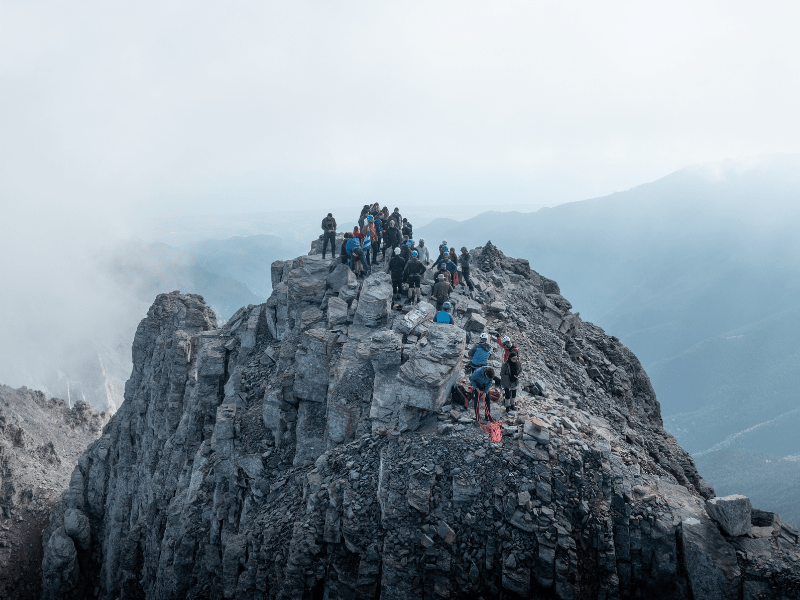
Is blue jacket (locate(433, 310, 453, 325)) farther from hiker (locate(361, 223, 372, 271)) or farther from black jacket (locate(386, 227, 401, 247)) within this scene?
black jacket (locate(386, 227, 401, 247))

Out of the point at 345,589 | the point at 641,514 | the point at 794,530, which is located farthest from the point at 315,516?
the point at 794,530

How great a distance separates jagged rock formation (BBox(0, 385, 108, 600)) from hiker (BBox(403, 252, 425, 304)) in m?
51.6

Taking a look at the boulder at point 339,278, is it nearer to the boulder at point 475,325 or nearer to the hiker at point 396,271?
the hiker at point 396,271

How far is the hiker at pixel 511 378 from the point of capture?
1758 cm

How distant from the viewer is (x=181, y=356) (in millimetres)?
39250

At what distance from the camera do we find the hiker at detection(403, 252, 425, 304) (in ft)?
82.8

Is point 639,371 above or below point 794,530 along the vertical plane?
above

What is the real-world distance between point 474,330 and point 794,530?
15366mm

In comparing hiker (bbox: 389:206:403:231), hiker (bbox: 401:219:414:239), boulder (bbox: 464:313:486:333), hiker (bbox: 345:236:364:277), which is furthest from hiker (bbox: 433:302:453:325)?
hiker (bbox: 401:219:414:239)

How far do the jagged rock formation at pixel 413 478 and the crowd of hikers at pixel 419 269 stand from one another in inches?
42.3

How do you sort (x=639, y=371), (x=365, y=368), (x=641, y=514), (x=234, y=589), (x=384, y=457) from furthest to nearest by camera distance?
(x=639, y=371), (x=365, y=368), (x=234, y=589), (x=384, y=457), (x=641, y=514)

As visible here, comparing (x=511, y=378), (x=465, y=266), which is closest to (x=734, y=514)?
(x=511, y=378)

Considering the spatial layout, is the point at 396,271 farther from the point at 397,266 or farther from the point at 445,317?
the point at 445,317

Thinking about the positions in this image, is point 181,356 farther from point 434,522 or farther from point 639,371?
point 639,371
